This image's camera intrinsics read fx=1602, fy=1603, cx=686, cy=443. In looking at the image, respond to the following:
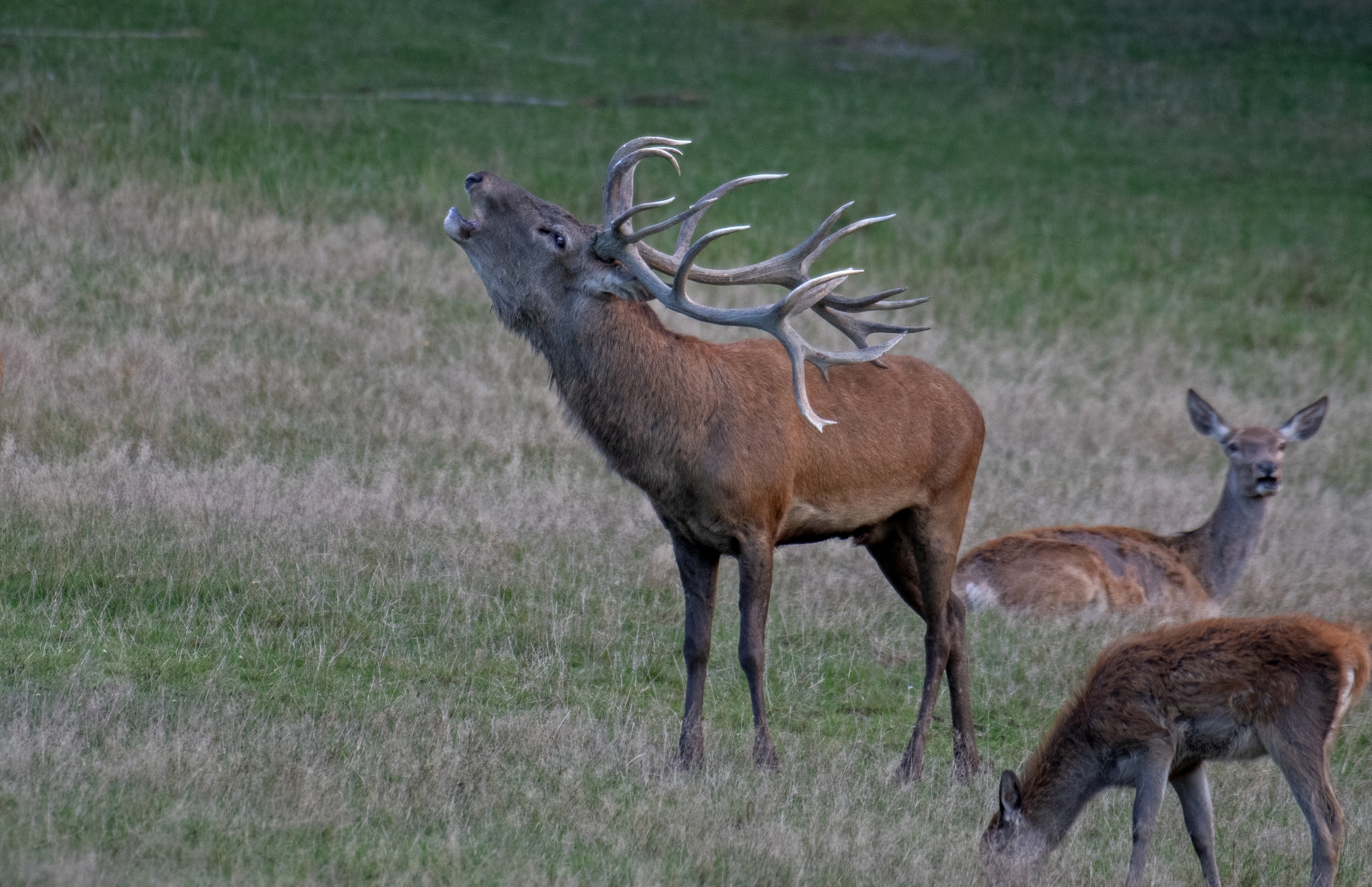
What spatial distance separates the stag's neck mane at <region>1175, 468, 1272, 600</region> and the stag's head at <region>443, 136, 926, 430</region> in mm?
3971

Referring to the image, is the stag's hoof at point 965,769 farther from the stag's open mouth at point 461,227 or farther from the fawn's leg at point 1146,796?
the stag's open mouth at point 461,227

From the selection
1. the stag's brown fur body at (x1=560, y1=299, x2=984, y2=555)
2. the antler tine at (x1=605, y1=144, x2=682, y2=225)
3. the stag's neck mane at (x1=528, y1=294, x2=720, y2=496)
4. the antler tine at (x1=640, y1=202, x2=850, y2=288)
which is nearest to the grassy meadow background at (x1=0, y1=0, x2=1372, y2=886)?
the stag's brown fur body at (x1=560, y1=299, x2=984, y2=555)

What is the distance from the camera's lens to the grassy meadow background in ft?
17.2

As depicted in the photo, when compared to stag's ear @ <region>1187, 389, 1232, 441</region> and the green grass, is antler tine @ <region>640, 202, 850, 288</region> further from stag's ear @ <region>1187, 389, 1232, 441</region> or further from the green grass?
the green grass

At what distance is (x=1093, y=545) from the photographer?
9.04m

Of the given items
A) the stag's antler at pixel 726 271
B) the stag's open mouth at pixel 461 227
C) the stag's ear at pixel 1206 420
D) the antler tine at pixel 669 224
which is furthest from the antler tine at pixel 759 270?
the stag's ear at pixel 1206 420

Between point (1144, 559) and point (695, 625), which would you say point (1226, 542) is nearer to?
point (1144, 559)

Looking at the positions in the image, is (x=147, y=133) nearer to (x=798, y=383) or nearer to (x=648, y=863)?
(x=798, y=383)

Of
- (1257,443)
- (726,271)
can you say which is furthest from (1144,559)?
(726,271)

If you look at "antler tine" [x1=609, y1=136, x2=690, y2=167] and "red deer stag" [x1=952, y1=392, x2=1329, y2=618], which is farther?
"red deer stag" [x1=952, y1=392, x2=1329, y2=618]

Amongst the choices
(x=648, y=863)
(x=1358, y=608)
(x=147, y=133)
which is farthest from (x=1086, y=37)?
(x=648, y=863)

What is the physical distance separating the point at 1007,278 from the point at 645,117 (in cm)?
790

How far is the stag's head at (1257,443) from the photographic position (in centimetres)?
993

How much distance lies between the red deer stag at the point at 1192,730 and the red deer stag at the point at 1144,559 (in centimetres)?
312
